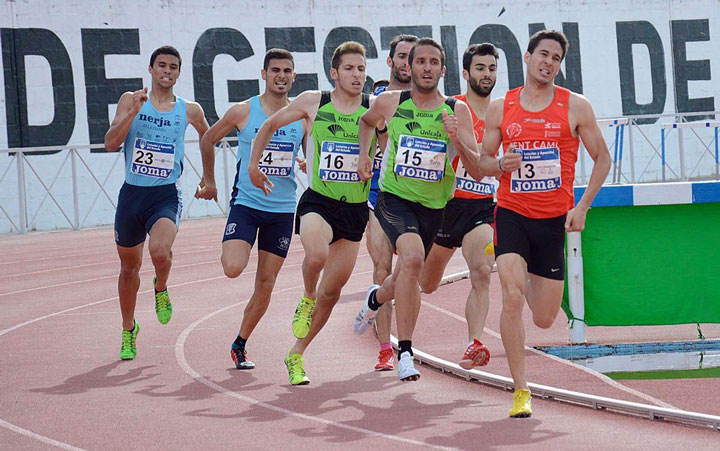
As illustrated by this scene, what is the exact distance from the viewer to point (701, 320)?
32.1 ft

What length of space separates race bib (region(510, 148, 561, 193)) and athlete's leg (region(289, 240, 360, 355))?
1598mm

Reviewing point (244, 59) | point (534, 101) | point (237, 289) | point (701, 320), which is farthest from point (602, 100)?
point (534, 101)

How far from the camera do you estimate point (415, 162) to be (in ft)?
25.3

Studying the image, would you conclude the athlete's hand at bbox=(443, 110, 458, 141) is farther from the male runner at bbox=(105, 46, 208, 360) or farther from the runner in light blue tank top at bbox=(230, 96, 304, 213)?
the male runner at bbox=(105, 46, 208, 360)

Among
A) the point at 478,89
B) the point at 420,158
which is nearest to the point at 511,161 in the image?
the point at 420,158

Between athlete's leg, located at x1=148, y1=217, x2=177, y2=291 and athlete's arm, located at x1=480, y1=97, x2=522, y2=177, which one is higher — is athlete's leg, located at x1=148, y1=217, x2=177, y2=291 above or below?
below

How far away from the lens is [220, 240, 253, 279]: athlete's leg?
8.59m

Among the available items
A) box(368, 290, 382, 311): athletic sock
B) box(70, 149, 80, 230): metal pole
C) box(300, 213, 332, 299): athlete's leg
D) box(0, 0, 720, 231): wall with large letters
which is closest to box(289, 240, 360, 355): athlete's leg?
box(300, 213, 332, 299): athlete's leg

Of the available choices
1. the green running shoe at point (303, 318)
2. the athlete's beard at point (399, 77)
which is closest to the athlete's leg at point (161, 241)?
the green running shoe at point (303, 318)

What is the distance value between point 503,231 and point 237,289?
26.1 ft

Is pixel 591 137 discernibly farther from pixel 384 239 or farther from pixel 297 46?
pixel 297 46

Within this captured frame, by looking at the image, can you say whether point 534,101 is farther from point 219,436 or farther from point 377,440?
point 219,436

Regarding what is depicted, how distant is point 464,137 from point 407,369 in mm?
1534

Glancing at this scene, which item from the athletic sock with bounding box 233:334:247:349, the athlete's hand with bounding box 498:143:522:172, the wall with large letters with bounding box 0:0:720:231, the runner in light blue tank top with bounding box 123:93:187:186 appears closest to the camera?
the athlete's hand with bounding box 498:143:522:172
